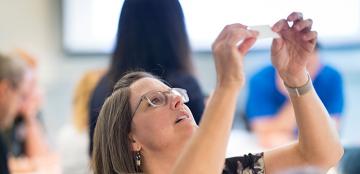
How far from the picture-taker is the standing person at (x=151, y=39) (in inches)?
80.7

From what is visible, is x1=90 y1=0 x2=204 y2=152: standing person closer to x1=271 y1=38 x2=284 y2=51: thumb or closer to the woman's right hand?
x1=271 y1=38 x2=284 y2=51: thumb

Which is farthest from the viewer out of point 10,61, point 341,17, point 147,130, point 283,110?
point 341,17

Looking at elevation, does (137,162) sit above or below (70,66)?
above

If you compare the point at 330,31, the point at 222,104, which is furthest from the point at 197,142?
the point at 330,31

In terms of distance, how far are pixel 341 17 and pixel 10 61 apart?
2366mm

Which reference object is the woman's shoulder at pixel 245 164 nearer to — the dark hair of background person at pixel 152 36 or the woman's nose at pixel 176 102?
the woman's nose at pixel 176 102

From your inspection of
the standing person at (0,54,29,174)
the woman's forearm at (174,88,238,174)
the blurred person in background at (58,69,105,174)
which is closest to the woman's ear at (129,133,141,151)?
the woman's forearm at (174,88,238,174)

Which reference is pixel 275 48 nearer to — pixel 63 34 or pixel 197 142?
pixel 197 142

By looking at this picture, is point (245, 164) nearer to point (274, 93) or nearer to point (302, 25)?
point (302, 25)

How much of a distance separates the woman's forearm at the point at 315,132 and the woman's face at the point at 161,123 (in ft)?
0.85

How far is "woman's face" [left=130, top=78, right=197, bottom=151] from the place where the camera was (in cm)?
146

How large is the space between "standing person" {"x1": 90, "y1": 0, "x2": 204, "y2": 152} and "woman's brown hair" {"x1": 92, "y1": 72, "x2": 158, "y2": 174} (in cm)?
47

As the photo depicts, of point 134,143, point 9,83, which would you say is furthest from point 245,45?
point 9,83

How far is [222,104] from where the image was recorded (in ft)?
4.01
